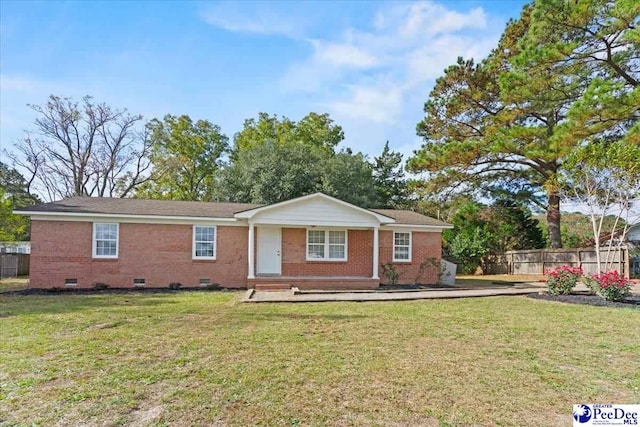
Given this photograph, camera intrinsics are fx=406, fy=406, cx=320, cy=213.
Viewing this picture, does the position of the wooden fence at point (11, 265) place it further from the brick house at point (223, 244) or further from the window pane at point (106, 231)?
the window pane at point (106, 231)

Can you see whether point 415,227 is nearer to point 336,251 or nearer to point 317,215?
point 336,251

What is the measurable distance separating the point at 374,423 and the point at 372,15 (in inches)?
407

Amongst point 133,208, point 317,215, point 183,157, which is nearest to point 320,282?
point 317,215

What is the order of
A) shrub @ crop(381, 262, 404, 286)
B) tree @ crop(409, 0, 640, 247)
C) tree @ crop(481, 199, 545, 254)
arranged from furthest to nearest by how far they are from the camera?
tree @ crop(481, 199, 545, 254)
tree @ crop(409, 0, 640, 247)
shrub @ crop(381, 262, 404, 286)

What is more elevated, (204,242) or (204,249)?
(204,242)

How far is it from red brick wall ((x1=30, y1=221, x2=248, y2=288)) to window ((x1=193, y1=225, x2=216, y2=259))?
19 centimetres

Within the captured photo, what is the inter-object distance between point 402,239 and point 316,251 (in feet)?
12.7

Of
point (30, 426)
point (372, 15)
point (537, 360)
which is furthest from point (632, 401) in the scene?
point (372, 15)

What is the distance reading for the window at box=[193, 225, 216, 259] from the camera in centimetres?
1590

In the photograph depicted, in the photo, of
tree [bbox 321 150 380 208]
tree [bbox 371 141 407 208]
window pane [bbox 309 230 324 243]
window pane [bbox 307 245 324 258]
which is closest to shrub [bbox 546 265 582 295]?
window pane [bbox 307 245 324 258]

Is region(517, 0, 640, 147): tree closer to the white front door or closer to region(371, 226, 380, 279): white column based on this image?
region(371, 226, 380, 279): white column

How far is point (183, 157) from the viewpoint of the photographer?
38.4 meters

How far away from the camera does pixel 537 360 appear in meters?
5.80

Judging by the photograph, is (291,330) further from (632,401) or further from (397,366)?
(632,401)
